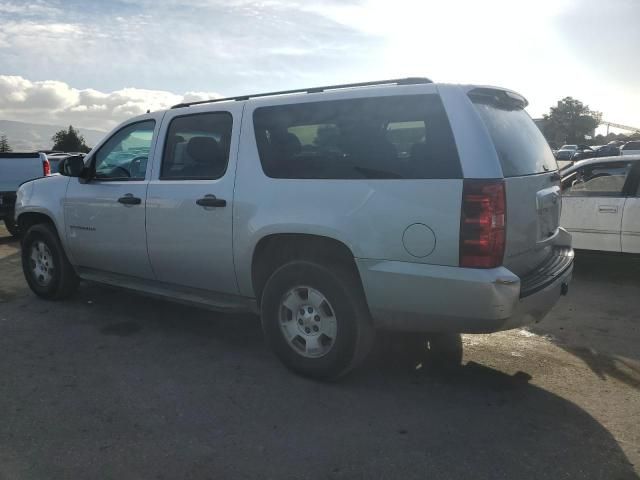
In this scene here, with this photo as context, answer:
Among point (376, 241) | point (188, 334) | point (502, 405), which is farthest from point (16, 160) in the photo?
point (502, 405)

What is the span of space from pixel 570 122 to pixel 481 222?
94.4m

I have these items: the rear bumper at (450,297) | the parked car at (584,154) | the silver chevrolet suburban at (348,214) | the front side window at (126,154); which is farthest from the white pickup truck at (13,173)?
the parked car at (584,154)

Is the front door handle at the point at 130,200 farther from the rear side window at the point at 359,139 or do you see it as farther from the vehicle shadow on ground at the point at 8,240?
the vehicle shadow on ground at the point at 8,240

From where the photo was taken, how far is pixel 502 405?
351cm

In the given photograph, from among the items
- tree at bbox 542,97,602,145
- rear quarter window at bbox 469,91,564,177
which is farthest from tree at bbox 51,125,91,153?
tree at bbox 542,97,602,145

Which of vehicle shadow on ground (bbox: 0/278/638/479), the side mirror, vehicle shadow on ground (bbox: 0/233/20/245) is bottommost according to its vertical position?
vehicle shadow on ground (bbox: 0/233/20/245)

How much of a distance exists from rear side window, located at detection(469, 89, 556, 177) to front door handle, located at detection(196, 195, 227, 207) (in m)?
1.88

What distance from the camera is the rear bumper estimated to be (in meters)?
3.16

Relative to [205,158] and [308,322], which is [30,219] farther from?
[308,322]

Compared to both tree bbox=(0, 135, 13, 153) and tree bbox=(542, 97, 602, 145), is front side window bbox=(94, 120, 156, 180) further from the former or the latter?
tree bbox=(542, 97, 602, 145)

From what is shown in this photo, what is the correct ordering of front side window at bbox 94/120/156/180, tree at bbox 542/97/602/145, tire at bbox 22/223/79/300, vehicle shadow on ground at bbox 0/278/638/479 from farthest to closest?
1. tree at bbox 542/97/602/145
2. tire at bbox 22/223/79/300
3. front side window at bbox 94/120/156/180
4. vehicle shadow on ground at bbox 0/278/638/479

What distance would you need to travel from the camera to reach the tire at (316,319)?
3.58 m

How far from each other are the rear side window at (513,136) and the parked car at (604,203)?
119 inches

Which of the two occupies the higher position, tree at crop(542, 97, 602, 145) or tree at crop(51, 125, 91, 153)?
tree at crop(542, 97, 602, 145)
